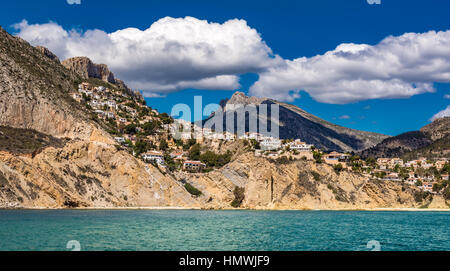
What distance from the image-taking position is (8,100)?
8644cm

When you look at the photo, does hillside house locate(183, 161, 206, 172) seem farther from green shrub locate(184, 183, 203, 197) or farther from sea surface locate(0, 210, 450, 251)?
sea surface locate(0, 210, 450, 251)

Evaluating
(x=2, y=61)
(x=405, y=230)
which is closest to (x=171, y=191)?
(x=2, y=61)

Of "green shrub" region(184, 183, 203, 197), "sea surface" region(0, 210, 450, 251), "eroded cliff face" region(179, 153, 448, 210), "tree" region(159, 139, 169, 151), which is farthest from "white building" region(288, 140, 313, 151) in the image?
"sea surface" region(0, 210, 450, 251)

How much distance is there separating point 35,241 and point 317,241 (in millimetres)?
20422

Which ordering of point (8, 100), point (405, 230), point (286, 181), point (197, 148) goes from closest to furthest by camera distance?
point (405, 230), point (8, 100), point (286, 181), point (197, 148)

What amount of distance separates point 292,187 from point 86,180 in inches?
1543

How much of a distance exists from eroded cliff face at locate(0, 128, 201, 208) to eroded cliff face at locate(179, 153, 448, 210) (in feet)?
23.5

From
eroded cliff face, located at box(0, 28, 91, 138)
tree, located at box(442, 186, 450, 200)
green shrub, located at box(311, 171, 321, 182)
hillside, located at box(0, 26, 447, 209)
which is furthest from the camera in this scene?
tree, located at box(442, 186, 450, 200)

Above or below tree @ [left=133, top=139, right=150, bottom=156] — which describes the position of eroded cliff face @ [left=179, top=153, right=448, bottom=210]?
below

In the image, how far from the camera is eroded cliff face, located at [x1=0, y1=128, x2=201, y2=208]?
70000mm

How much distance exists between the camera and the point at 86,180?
7894 centimetres

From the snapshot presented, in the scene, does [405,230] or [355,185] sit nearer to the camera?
[405,230]

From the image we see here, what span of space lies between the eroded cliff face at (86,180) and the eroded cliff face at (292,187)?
7166 mm
